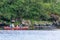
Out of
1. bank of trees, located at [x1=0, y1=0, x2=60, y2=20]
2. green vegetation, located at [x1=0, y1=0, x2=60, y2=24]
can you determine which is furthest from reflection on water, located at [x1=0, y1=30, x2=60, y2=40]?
bank of trees, located at [x1=0, y1=0, x2=60, y2=20]

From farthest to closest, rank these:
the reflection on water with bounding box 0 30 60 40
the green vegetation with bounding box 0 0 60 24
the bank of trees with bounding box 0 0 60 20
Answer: the bank of trees with bounding box 0 0 60 20, the green vegetation with bounding box 0 0 60 24, the reflection on water with bounding box 0 30 60 40

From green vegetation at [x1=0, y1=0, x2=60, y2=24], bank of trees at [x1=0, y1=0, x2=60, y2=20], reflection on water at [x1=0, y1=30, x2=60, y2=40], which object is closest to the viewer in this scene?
reflection on water at [x1=0, y1=30, x2=60, y2=40]

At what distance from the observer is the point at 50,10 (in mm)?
51312

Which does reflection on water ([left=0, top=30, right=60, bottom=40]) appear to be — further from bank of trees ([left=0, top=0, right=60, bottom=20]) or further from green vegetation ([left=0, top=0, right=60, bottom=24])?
bank of trees ([left=0, top=0, right=60, bottom=20])

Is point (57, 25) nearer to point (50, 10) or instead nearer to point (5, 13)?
point (50, 10)

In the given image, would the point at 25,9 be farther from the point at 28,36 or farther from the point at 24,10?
the point at 28,36

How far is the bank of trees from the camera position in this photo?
161 ft

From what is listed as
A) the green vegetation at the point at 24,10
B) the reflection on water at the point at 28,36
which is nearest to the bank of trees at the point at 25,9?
the green vegetation at the point at 24,10

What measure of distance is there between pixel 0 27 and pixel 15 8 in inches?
204

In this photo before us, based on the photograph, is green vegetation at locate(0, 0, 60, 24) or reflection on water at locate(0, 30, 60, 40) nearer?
reflection on water at locate(0, 30, 60, 40)

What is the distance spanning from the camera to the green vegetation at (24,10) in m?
48.9

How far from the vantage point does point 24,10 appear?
49188mm

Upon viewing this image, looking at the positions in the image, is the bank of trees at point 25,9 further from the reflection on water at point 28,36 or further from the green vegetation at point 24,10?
the reflection on water at point 28,36

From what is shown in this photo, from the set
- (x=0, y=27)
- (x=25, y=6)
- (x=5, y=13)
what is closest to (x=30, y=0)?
(x=25, y=6)
